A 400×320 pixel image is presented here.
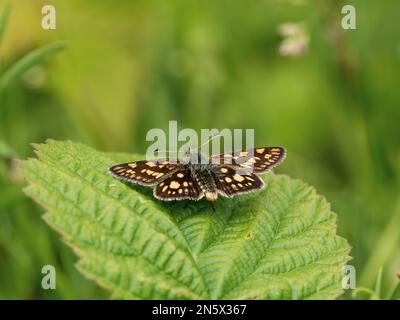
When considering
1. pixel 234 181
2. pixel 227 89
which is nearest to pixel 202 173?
pixel 234 181

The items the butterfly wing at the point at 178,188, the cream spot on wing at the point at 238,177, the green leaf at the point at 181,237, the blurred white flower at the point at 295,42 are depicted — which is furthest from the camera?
the blurred white flower at the point at 295,42

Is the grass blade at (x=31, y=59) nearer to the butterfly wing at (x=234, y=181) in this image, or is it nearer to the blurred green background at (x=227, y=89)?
the blurred green background at (x=227, y=89)

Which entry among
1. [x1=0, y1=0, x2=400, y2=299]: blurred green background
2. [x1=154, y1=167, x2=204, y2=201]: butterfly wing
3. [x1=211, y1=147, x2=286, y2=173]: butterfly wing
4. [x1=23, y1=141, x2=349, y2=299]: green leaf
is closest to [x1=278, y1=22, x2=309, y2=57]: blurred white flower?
[x1=0, y1=0, x2=400, y2=299]: blurred green background

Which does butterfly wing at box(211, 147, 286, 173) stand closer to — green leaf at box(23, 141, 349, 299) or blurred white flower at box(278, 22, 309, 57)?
green leaf at box(23, 141, 349, 299)

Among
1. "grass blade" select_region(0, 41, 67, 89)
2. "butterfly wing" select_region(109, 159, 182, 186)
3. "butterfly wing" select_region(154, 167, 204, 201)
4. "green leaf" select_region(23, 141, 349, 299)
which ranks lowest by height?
"green leaf" select_region(23, 141, 349, 299)

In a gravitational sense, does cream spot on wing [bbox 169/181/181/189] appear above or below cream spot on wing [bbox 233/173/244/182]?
below

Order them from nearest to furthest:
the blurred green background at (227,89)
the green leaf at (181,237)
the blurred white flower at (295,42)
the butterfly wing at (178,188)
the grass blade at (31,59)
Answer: the green leaf at (181,237) → the butterfly wing at (178,188) → the grass blade at (31,59) → the blurred white flower at (295,42) → the blurred green background at (227,89)

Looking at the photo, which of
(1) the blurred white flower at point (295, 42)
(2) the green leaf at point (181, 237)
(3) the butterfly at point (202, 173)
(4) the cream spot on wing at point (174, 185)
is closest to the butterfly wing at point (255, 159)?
(3) the butterfly at point (202, 173)
